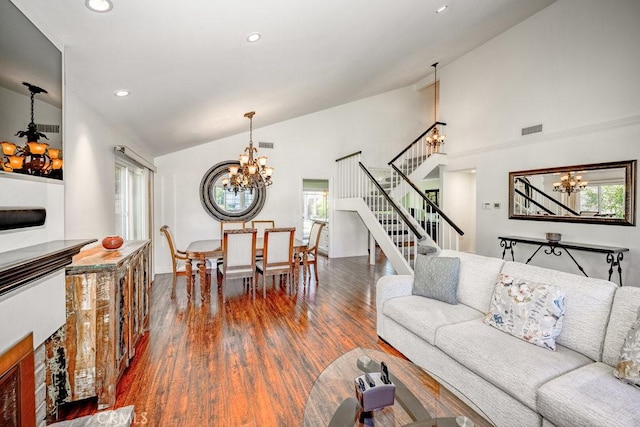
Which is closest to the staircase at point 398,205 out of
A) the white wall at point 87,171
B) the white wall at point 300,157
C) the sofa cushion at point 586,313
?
the white wall at point 300,157

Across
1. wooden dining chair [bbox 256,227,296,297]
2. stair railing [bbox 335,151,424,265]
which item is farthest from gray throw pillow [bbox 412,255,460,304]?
stair railing [bbox 335,151,424,265]

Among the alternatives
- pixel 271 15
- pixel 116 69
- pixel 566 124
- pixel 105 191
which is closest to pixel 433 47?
pixel 566 124

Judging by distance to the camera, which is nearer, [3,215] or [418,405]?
[3,215]

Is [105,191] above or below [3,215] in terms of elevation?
above

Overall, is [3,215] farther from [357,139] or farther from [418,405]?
[357,139]

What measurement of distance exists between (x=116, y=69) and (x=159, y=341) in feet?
7.81

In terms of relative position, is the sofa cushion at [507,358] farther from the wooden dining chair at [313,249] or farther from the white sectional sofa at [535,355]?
the wooden dining chair at [313,249]

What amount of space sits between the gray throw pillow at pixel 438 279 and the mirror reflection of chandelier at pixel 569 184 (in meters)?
3.01

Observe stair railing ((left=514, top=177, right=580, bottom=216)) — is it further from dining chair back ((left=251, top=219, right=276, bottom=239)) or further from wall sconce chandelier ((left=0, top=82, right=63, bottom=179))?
wall sconce chandelier ((left=0, top=82, right=63, bottom=179))

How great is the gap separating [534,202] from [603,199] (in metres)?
0.88

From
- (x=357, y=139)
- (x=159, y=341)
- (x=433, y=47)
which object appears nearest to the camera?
(x=159, y=341)

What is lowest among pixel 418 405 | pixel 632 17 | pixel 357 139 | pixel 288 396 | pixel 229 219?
pixel 288 396

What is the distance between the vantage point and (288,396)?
6.63 feet

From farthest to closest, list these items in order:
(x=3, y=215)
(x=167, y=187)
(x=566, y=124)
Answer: (x=167, y=187), (x=566, y=124), (x=3, y=215)
